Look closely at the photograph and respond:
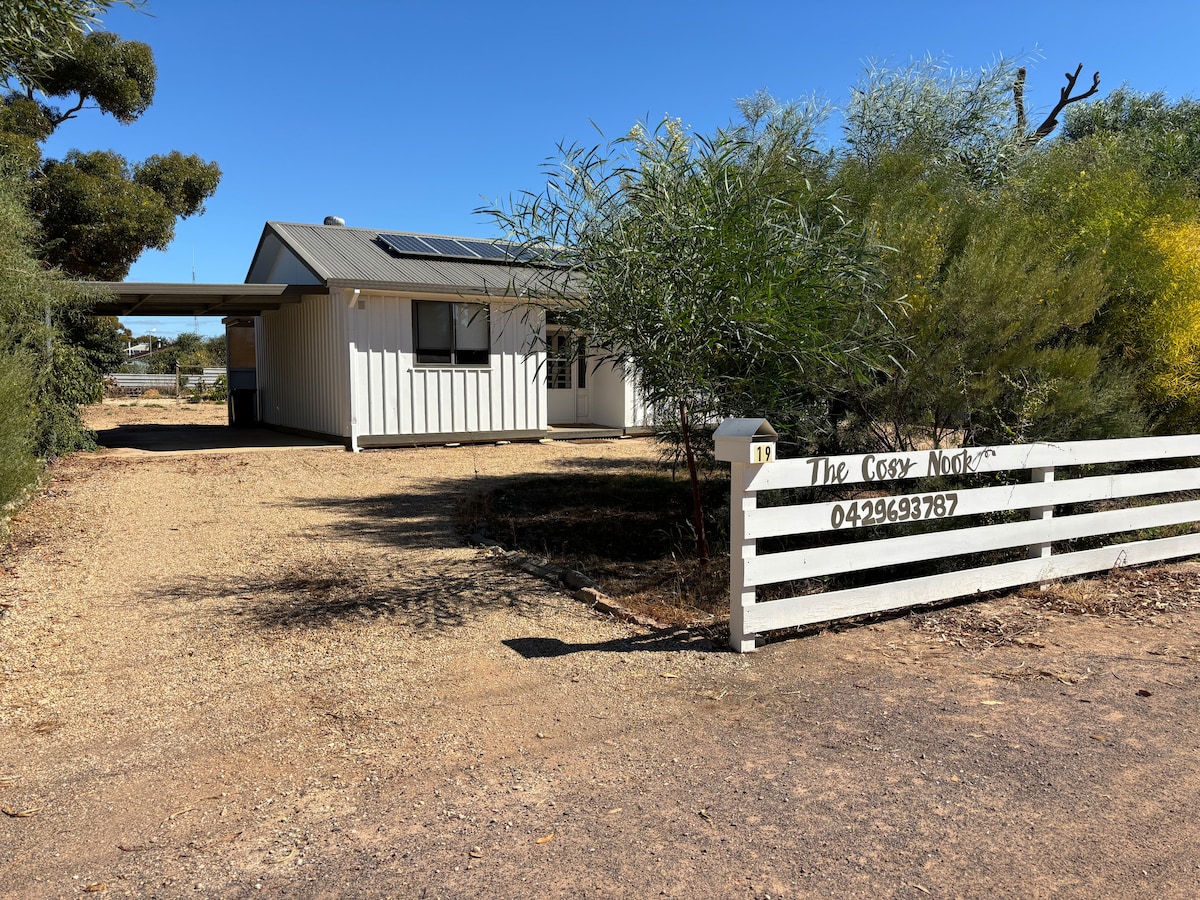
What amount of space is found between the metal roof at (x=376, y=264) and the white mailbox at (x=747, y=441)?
908cm

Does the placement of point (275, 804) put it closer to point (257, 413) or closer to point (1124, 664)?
point (1124, 664)

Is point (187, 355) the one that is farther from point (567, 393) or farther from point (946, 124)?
point (946, 124)

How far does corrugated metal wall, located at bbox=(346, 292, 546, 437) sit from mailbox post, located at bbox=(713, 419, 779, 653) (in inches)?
371

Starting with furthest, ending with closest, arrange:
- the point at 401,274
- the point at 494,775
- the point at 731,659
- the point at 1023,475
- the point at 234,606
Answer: the point at 401,274 < the point at 1023,475 < the point at 234,606 < the point at 731,659 < the point at 494,775

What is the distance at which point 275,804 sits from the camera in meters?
3.10

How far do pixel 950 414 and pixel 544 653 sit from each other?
12.5ft

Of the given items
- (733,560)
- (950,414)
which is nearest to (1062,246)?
(950,414)

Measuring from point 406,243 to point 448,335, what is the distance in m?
2.74

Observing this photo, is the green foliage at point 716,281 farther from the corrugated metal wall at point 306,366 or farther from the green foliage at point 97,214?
the green foliage at point 97,214

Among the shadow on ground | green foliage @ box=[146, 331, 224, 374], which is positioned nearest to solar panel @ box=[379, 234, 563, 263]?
the shadow on ground

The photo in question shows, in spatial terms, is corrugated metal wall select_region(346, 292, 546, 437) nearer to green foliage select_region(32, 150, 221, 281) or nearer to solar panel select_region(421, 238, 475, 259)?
solar panel select_region(421, 238, 475, 259)

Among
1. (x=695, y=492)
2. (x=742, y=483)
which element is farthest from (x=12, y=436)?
(x=742, y=483)

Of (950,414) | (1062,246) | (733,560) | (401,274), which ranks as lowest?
(733,560)

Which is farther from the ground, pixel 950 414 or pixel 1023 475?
pixel 950 414
